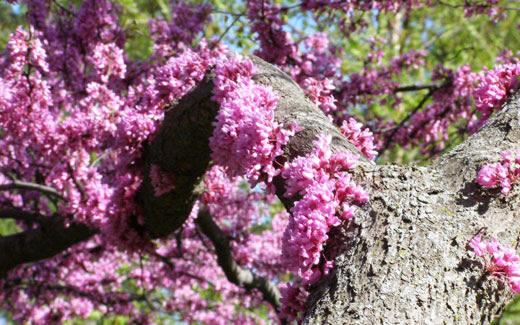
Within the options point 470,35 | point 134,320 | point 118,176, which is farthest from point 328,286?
point 470,35

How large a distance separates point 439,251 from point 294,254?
52cm

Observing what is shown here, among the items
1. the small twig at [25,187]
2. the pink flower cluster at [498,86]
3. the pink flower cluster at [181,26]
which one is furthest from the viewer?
the pink flower cluster at [181,26]

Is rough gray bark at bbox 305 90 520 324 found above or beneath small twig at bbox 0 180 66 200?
beneath

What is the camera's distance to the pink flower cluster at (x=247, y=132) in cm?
246

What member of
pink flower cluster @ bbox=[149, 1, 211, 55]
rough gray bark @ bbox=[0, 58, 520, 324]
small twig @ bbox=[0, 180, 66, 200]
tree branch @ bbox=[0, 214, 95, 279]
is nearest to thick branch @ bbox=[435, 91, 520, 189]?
rough gray bark @ bbox=[0, 58, 520, 324]

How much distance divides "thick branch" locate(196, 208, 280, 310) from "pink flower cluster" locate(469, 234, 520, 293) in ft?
12.2

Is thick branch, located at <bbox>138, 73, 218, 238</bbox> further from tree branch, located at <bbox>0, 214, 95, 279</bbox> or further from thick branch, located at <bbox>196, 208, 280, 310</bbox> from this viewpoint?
thick branch, located at <bbox>196, 208, 280, 310</bbox>

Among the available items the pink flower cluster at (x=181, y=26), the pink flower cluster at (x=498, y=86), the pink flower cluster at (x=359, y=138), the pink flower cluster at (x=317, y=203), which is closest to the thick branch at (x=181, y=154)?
the pink flower cluster at (x=359, y=138)

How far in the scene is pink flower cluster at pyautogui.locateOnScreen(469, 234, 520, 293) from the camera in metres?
1.88

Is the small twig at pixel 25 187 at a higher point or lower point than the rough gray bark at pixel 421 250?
higher

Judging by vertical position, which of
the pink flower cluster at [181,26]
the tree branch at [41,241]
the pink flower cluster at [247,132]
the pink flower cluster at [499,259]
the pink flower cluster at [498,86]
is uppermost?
the pink flower cluster at [181,26]

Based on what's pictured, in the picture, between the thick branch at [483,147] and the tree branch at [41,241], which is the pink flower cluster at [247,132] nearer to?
the thick branch at [483,147]

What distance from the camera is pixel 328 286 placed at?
1.95 meters

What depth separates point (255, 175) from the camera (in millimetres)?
2477
